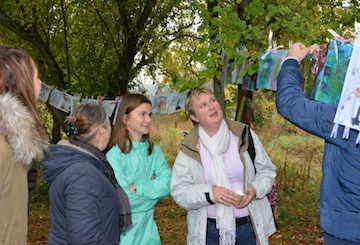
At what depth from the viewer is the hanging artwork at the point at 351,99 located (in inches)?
65.1

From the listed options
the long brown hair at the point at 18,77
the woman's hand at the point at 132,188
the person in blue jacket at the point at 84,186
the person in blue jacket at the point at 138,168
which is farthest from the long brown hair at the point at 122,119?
the long brown hair at the point at 18,77

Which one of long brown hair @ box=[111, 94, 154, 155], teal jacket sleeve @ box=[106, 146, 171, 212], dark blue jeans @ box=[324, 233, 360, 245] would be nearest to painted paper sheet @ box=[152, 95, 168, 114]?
long brown hair @ box=[111, 94, 154, 155]

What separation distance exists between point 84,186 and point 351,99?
132 centimetres

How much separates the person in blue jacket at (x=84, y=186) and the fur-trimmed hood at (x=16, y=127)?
36 cm

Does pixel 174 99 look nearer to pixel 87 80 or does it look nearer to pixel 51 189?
pixel 87 80

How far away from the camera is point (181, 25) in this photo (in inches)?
372

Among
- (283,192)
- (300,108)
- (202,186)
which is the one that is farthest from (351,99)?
(283,192)

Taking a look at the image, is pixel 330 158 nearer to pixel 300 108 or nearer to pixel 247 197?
pixel 300 108

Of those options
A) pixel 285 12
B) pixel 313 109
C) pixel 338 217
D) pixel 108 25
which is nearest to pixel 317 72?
pixel 313 109

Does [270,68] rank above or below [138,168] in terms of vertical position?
above

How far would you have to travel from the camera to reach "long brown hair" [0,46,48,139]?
1.81 meters

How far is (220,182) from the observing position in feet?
8.99

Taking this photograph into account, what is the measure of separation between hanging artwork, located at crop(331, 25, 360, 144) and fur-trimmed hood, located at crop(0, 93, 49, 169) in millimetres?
1317

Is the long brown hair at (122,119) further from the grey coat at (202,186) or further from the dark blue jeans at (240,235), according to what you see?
the dark blue jeans at (240,235)
